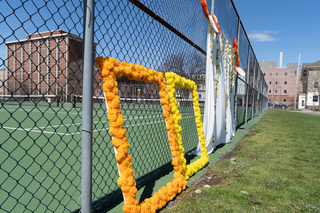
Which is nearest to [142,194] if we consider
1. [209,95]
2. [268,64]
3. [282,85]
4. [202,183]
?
[202,183]

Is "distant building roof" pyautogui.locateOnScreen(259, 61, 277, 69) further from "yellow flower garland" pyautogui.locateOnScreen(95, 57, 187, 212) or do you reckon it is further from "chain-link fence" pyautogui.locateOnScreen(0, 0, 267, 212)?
"yellow flower garland" pyautogui.locateOnScreen(95, 57, 187, 212)

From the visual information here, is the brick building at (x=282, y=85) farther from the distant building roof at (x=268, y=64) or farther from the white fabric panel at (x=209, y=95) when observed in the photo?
the white fabric panel at (x=209, y=95)

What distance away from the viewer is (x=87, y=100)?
2.00 m

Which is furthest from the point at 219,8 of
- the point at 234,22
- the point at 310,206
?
the point at 310,206

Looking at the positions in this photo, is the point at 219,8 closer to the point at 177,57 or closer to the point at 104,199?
the point at 177,57

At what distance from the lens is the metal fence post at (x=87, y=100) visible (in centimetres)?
196

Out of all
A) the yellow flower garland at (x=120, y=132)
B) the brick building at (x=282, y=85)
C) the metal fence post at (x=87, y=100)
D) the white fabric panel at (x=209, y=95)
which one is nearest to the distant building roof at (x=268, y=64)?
the brick building at (x=282, y=85)

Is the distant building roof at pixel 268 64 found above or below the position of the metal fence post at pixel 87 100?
above

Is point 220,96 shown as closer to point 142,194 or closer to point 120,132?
point 142,194

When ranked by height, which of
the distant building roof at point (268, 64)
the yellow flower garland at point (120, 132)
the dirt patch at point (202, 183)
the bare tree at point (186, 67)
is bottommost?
the dirt patch at point (202, 183)

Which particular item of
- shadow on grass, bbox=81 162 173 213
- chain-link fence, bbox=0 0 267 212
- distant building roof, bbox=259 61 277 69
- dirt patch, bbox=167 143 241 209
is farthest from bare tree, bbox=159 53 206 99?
distant building roof, bbox=259 61 277 69

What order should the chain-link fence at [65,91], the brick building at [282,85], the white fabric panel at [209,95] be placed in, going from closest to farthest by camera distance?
the chain-link fence at [65,91] < the white fabric panel at [209,95] < the brick building at [282,85]

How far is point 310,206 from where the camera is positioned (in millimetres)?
2592

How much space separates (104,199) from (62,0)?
1964 millimetres
